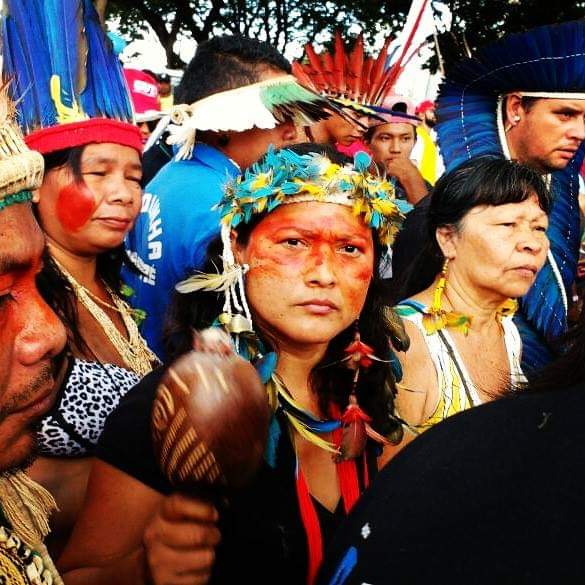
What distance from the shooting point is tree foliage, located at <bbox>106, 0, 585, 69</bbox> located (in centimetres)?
1775

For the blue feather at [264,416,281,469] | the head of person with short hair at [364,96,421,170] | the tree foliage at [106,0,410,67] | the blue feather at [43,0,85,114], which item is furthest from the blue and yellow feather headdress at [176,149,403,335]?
the tree foliage at [106,0,410,67]

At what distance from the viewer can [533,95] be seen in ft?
13.7

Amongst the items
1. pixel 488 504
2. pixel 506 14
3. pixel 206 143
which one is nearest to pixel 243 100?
pixel 206 143

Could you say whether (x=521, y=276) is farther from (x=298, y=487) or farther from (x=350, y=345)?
(x=298, y=487)

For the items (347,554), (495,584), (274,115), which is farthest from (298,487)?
(274,115)

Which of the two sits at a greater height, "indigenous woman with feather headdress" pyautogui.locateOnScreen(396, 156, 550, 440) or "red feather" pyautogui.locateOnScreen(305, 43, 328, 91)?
"red feather" pyautogui.locateOnScreen(305, 43, 328, 91)

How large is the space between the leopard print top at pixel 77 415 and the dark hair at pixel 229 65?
179cm

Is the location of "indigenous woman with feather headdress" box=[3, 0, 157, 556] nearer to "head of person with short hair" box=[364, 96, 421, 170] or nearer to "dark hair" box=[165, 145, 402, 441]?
"dark hair" box=[165, 145, 402, 441]

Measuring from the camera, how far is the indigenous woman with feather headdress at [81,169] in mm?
2814

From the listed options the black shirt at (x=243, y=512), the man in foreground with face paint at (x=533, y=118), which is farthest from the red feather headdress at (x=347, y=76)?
the black shirt at (x=243, y=512)

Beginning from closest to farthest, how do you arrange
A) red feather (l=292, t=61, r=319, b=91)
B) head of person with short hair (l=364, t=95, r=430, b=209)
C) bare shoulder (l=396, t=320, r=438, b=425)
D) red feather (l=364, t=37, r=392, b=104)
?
1. bare shoulder (l=396, t=320, r=438, b=425)
2. red feather (l=292, t=61, r=319, b=91)
3. red feather (l=364, t=37, r=392, b=104)
4. head of person with short hair (l=364, t=95, r=430, b=209)

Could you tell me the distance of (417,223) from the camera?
3.90 m

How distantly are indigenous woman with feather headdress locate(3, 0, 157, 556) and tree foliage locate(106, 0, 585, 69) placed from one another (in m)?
14.3

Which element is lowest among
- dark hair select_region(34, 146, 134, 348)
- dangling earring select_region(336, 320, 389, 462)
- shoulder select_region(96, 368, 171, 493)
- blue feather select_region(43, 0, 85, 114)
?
dangling earring select_region(336, 320, 389, 462)
